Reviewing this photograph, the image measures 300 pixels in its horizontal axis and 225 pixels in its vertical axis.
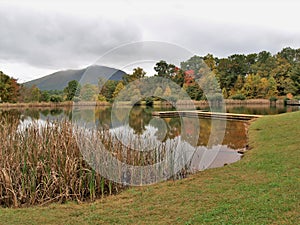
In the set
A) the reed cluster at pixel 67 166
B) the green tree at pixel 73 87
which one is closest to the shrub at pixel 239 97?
the green tree at pixel 73 87

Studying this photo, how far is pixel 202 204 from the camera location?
8.97 ft

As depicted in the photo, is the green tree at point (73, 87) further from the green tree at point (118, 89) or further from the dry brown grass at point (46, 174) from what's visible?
the dry brown grass at point (46, 174)

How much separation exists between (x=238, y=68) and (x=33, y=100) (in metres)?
23.7

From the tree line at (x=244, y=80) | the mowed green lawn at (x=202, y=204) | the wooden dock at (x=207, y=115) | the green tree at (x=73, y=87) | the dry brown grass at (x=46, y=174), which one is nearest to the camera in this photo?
the mowed green lawn at (x=202, y=204)

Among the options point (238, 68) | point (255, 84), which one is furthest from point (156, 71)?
point (238, 68)

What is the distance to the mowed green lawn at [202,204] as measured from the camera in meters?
2.42

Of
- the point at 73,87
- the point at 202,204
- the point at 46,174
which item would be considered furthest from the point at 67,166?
the point at 73,87

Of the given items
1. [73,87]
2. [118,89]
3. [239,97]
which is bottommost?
[118,89]

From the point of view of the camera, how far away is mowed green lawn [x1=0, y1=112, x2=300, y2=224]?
2.42 meters

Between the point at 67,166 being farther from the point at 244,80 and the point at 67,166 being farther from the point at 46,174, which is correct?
the point at 244,80

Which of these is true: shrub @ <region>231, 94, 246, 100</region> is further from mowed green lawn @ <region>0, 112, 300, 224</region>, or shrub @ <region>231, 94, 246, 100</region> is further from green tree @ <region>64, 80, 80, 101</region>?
mowed green lawn @ <region>0, 112, 300, 224</region>

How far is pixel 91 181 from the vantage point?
11.0ft

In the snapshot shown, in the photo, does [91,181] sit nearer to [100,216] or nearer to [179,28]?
[100,216]

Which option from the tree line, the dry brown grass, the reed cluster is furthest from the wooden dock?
the dry brown grass
